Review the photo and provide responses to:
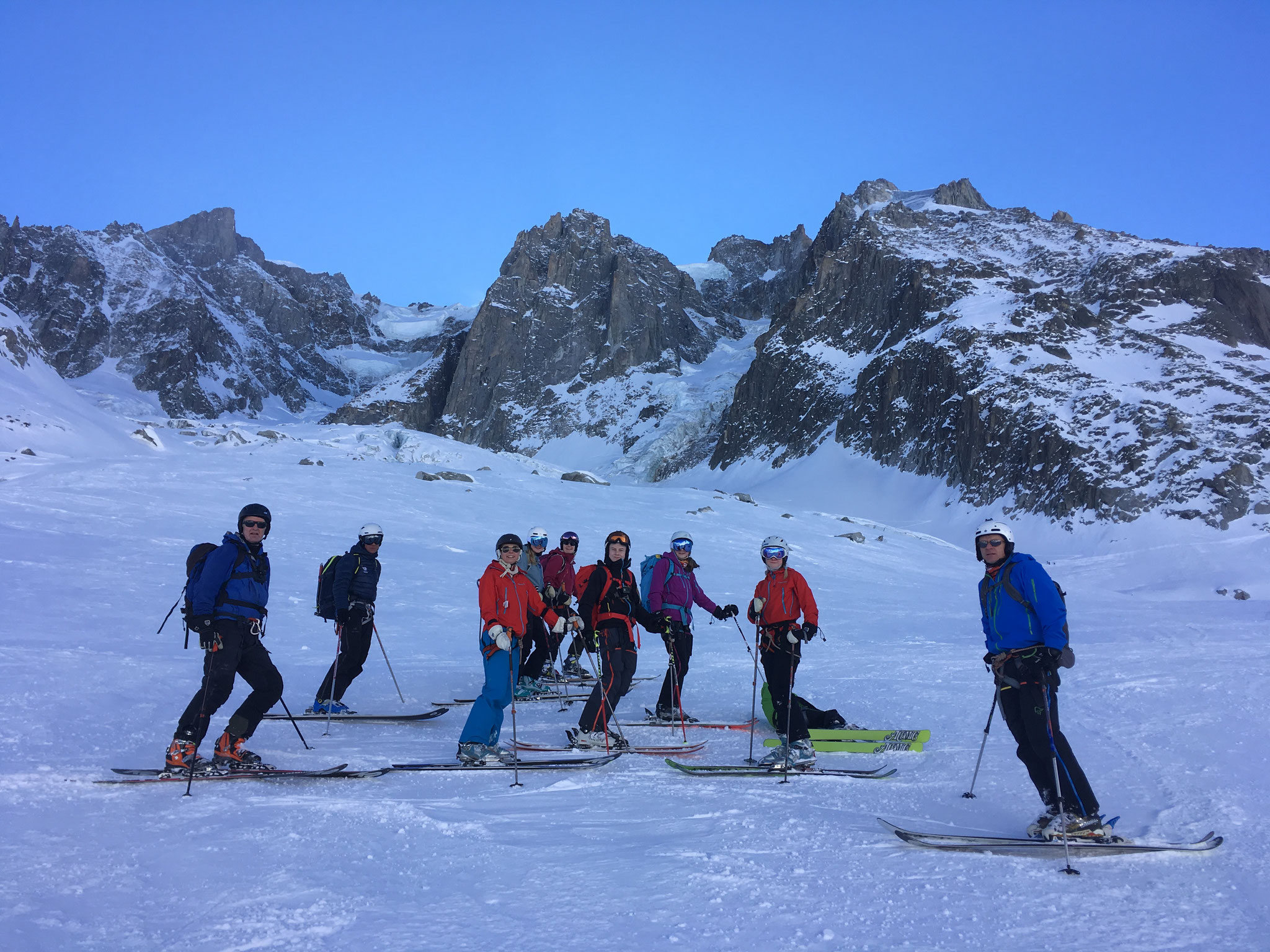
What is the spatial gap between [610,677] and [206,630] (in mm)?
3600

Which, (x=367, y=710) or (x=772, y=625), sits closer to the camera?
(x=772, y=625)

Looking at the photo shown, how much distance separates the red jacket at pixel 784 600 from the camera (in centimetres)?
763

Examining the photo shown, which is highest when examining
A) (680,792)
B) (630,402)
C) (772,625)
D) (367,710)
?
(630,402)

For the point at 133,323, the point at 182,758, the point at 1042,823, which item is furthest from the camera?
the point at 133,323

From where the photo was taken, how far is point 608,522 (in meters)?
29.1

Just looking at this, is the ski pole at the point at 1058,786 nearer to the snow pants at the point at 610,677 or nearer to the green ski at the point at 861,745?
the green ski at the point at 861,745

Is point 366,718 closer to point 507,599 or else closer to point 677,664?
point 507,599

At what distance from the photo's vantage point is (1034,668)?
5215mm

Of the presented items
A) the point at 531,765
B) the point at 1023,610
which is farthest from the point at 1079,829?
the point at 531,765

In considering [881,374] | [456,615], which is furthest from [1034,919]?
[881,374]

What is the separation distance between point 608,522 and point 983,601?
77.9 feet

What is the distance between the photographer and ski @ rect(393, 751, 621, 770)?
653 centimetres

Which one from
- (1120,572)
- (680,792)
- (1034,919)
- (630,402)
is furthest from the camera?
(630,402)

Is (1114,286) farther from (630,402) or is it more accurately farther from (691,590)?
(691,590)
